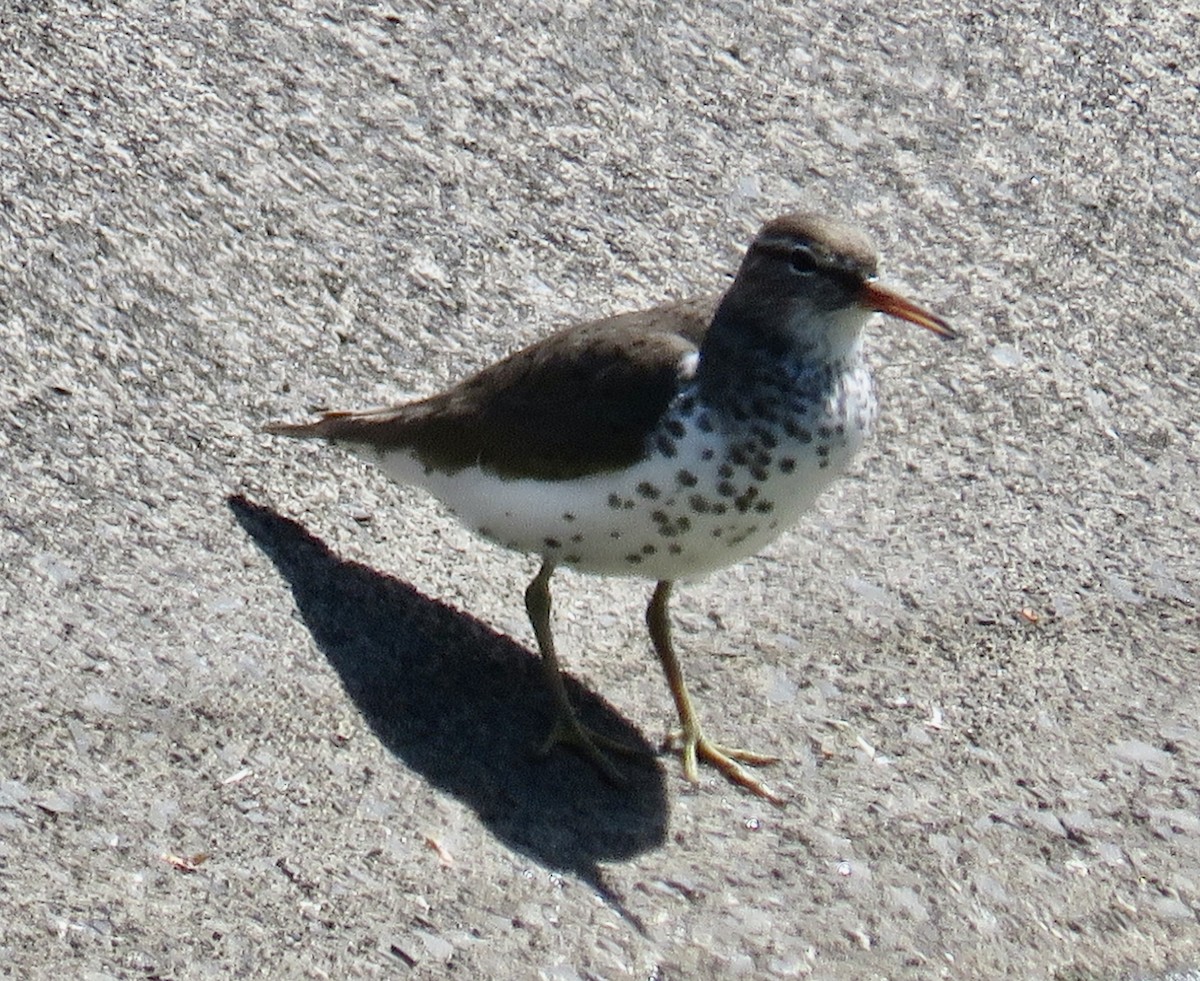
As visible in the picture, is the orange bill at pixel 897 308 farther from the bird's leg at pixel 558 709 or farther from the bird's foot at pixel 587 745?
the bird's foot at pixel 587 745

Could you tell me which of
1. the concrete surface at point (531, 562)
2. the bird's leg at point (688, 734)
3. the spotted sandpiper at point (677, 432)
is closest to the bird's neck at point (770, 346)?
the spotted sandpiper at point (677, 432)

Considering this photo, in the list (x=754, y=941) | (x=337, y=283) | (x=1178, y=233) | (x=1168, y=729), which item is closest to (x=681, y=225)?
(x=337, y=283)

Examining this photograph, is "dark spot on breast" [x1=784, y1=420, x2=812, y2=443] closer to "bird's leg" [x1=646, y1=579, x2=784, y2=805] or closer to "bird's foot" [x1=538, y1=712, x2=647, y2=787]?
"bird's leg" [x1=646, y1=579, x2=784, y2=805]

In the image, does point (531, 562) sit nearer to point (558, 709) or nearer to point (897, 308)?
A: point (558, 709)

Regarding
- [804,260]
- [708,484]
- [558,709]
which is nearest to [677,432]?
[708,484]

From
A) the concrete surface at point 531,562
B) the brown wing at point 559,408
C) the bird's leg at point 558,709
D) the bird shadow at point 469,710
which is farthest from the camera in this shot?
the bird's leg at point 558,709
